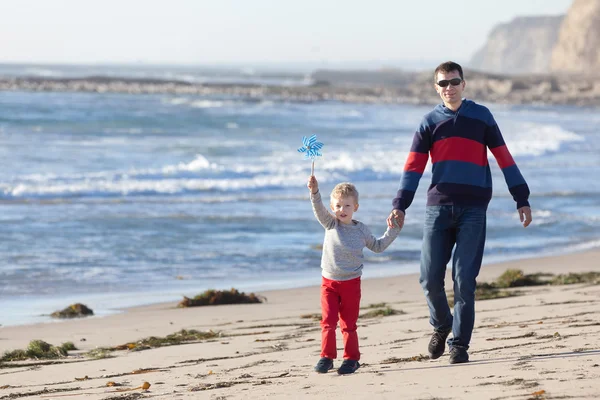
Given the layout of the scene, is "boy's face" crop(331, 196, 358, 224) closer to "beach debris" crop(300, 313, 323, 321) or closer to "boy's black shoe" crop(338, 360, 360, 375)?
"boy's black shoe" crop(338, 360, 360, 375)

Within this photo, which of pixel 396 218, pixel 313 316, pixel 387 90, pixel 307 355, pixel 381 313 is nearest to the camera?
pixel 396 218

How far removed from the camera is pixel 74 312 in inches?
336

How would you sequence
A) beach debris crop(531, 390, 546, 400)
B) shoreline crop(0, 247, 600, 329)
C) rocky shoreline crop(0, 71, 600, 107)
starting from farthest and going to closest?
1. rocky shoreline crop(0, 71, 600, 107)
2. shoreline crop(0, 247, 600, 329)
3. beach debris crop(531, 390, 546, 400)

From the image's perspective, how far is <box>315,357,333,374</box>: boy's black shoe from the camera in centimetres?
532

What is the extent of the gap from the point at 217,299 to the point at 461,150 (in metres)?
4.23

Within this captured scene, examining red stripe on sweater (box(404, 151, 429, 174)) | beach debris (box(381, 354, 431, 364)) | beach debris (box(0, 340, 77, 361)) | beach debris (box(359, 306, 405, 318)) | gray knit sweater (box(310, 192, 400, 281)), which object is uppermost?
red stripe on sweater (box(404, 151, 429, 174))

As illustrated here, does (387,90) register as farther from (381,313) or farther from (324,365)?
(324,365)

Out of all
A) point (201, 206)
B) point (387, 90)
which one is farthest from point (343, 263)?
point (387, 90)

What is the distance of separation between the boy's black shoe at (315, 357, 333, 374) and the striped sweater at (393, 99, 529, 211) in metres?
0.95

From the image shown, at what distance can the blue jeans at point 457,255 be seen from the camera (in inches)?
211

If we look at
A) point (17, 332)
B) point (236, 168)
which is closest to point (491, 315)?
point (17, 332)

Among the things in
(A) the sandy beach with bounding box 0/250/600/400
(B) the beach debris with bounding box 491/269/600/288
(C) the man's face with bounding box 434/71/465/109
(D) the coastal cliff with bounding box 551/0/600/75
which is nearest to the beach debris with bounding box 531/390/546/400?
(A) the sandy beach with bounding box 0/250/600/400

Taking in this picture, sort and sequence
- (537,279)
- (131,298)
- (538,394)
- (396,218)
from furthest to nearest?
1. (537,279)
2. (131,298)
3. (396,218)
4. (538,394)

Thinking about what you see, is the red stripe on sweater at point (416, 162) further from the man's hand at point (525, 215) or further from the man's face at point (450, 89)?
the man's hand at point (525, 215)
